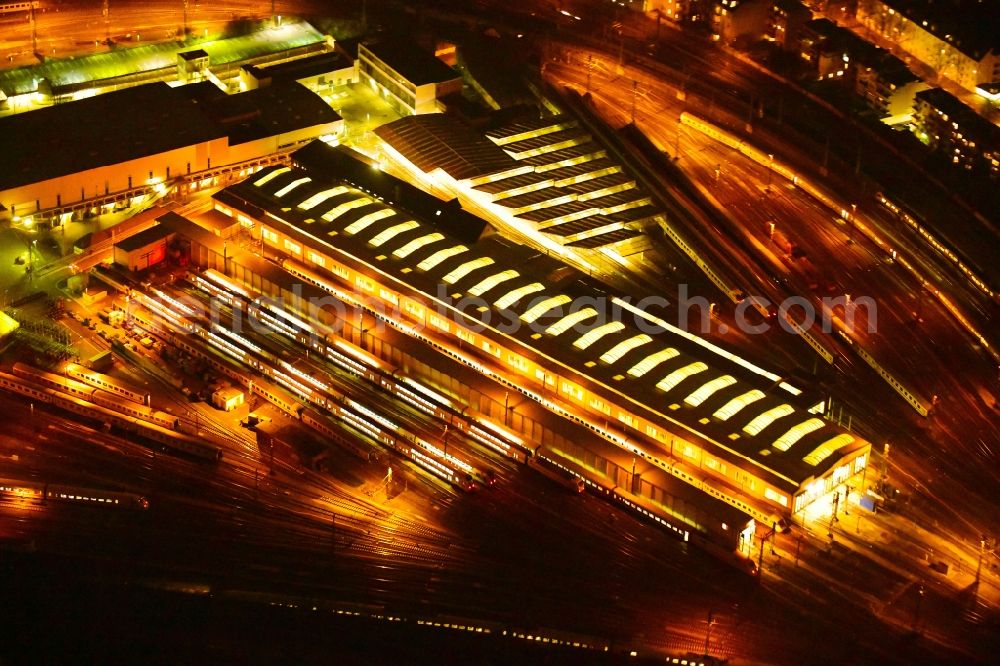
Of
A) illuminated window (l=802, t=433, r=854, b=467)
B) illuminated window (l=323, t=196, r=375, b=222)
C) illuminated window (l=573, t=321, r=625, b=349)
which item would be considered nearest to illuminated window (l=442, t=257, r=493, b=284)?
illuminated window (l=573, t=321, r=625, b=349)

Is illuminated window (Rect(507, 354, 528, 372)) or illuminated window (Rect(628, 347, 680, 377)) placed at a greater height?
illuminated window (Rect(628, 347, 680, 377))

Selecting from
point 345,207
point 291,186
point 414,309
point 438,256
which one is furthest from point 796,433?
point 291,186

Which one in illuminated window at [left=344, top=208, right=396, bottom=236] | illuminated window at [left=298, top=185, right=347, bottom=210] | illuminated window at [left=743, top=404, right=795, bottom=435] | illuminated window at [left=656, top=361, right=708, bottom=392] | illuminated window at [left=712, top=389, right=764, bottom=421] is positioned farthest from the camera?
illuminated window at [left=298, top=185, right=347, bottom=210]

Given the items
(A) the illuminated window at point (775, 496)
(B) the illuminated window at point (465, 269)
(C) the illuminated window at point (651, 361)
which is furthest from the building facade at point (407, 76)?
(A) the illuminated window at point (775, 496)

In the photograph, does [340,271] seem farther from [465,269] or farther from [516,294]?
[516,294]

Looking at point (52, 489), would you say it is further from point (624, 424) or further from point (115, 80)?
point (115, 80)

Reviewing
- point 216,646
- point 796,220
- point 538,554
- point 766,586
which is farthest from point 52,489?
point 796,220

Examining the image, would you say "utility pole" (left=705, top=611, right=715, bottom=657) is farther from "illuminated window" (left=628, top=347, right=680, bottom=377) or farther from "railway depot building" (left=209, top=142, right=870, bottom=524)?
"illuminated window" (left=628, top=347, right=680, bottom=377)
